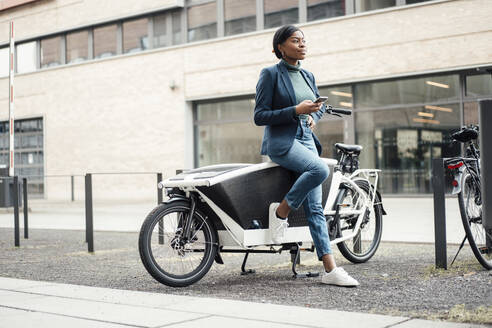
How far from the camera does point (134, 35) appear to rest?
23.3m

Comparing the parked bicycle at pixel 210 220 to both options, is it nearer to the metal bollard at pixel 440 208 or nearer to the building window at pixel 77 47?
the metal bollard at pixel 440 208

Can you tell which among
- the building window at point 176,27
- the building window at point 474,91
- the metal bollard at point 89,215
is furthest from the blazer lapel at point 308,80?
the building window at point 176,27

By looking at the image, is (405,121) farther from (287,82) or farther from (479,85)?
(287,82)

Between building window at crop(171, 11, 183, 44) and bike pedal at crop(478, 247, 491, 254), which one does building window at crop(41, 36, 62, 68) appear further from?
bike pedal at crop(478, 247, 491, 254)

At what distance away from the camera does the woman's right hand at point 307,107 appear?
15.5 ft

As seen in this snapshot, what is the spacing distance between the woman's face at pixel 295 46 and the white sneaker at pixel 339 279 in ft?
5.40

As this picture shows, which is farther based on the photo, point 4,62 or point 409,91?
point 4,62

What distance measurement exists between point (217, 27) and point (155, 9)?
2.54m

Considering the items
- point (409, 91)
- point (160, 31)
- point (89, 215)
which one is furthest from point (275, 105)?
point (160, 31)

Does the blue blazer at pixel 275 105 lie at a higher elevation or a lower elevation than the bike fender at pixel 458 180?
higher

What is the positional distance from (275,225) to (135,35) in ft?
63.6

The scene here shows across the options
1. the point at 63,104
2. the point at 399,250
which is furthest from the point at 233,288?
the point at 63,104

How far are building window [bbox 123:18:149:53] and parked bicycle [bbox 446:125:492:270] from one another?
18727mm

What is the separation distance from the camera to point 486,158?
3.35 meters
